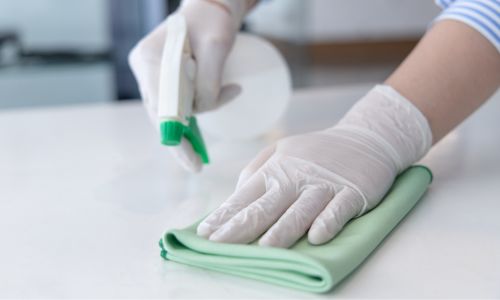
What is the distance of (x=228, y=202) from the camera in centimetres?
65

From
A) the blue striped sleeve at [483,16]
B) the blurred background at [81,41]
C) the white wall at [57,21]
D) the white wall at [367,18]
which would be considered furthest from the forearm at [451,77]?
the white wall at [367,18]

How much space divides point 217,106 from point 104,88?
2.00 meters

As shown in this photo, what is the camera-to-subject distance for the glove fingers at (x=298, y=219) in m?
0.58

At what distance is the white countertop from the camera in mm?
557

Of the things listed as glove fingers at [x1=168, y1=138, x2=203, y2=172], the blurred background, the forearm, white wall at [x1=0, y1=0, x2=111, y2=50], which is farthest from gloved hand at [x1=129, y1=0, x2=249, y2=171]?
white wall at [x1=0, y1=0, x2=111, y2=50]

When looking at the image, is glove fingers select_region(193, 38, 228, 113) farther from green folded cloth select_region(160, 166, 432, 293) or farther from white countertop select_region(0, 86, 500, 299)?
green folded cloth select_region(160, 166, 432, 293)

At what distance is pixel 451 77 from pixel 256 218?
0.36 m

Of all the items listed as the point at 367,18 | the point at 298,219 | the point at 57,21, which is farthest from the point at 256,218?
the point at 367,18

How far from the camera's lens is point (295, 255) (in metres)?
0.53

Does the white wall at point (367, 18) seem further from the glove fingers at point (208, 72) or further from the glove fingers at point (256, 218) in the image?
the glove fingers at point (256, 218)

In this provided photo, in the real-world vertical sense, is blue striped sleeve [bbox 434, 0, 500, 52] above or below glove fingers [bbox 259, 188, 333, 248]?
above

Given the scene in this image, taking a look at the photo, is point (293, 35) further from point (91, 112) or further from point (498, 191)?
point (498, 191)

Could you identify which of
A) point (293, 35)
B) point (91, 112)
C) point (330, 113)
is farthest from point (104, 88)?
point (330, 113)

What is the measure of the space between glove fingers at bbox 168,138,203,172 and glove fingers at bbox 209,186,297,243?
0.21 metres
